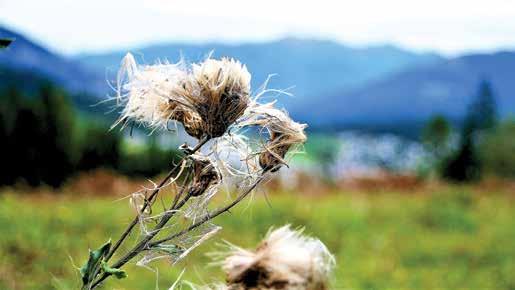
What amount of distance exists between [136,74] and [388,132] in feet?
250

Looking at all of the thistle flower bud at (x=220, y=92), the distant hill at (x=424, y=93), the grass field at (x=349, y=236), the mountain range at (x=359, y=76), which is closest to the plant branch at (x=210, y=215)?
the thistle flower bud at (x=220, y=92)

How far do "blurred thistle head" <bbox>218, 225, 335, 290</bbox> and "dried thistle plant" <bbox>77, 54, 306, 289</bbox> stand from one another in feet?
0.96

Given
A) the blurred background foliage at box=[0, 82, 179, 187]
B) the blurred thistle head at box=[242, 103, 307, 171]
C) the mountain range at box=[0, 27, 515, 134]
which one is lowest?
the mountain range at box=[0, 27, 515, 134]

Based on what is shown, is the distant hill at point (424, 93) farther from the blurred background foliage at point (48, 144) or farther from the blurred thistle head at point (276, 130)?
the blurred thistle head at point (276, 130)

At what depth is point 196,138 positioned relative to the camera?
156 cm

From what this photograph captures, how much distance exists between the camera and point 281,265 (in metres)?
1.10

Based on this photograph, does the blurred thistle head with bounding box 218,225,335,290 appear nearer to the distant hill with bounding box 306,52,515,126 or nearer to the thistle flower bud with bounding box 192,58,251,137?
the thistle flower bud with bounding box 192,58,251,137

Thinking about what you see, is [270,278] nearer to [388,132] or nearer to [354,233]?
[354,233]

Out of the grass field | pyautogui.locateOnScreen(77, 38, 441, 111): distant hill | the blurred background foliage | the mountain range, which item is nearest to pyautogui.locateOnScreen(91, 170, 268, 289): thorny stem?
the grass field

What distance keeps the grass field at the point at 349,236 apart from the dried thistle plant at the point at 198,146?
8.32 feet

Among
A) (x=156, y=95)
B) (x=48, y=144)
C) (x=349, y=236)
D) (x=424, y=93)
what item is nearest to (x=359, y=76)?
(x=424, y=93)

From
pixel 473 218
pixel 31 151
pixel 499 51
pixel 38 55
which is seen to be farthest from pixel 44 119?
pixel 499 51

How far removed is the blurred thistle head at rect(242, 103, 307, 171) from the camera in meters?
1.54

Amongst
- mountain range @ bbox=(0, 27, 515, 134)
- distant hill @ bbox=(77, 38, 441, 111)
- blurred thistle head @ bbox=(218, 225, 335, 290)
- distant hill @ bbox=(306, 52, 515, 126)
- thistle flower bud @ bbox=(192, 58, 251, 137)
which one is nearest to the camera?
blurred thistle head @ bbox=(218, 225, 335, 290)
